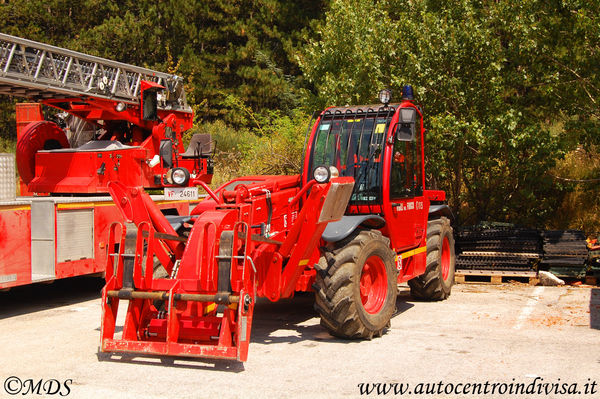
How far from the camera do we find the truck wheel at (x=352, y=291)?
302 inches

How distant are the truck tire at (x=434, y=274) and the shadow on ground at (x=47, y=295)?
5.22m

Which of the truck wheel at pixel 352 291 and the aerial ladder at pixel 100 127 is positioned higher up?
the aerial ladder at pixel 100 127

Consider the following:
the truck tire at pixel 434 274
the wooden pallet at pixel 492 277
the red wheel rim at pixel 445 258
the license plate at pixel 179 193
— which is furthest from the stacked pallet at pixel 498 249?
the license plate at pixel 179 193

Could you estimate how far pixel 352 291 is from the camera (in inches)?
304

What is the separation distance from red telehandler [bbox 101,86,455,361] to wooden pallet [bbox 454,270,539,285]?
270 centimetres


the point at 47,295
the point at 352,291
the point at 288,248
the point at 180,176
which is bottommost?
the point at 47,295

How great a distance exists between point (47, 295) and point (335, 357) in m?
6.41

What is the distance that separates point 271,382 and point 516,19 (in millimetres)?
9991

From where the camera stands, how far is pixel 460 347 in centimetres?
764

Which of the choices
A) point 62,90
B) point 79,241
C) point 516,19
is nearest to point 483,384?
point 79,241


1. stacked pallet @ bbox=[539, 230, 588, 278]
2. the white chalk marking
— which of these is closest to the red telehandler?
the white chalk marking

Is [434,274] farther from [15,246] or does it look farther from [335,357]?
[15,246]

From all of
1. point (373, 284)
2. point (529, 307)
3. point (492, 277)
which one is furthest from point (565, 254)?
point (373, 284)

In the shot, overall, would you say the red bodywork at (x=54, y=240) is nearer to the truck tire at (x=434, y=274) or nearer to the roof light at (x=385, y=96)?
the roof light at (x=385, y=96)
